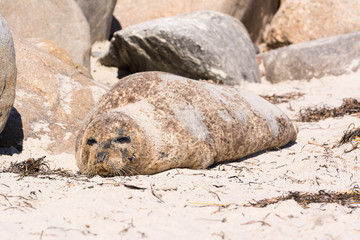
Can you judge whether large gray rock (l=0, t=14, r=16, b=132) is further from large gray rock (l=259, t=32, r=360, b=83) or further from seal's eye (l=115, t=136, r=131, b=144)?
large gray rock (l=259, t=32, r=360, b=83)

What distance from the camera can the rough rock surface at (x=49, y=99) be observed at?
4633 millimetres

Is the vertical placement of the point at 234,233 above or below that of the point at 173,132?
above

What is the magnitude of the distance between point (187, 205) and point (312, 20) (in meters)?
8.38

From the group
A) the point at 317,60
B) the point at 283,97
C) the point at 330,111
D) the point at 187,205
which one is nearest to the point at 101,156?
the point at 187,205

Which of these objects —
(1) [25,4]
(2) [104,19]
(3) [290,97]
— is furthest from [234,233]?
(2) [104,19]

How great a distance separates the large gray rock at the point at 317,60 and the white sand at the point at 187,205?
421 centimetres

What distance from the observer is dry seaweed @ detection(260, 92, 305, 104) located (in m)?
7.03

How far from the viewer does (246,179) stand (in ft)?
11.5

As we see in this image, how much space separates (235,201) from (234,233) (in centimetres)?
52

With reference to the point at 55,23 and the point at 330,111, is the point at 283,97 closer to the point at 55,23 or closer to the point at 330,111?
the point at 330,111

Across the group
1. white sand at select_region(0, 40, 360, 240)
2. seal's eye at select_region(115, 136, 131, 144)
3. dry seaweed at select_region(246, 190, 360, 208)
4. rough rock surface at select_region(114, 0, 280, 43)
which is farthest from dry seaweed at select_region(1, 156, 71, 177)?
rough rock surface at select_region(114, 0, 280, 43)

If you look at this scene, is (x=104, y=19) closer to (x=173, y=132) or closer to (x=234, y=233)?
(x=173, y=132)

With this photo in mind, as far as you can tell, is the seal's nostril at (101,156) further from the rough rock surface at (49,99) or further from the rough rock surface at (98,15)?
the rough rock surface at (98,15)

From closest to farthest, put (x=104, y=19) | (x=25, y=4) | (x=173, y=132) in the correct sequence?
(x=173, y=132) → (x=25, y=4) → (x=104, y=19)
